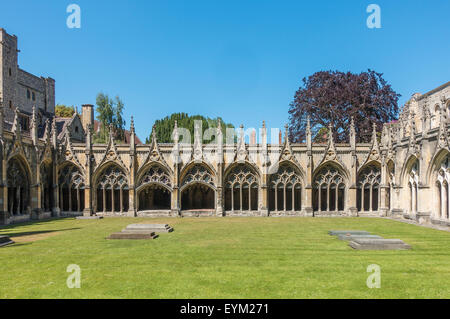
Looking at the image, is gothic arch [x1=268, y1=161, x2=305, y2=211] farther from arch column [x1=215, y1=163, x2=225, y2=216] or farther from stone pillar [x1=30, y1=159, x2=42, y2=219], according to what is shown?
stone pillar [x1=30, y1=159, x2=42, y2=219]

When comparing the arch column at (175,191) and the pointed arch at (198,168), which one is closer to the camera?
the arch column at (175,191)

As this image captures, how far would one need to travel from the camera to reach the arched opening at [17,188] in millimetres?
23531

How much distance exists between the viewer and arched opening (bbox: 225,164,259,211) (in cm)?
2884

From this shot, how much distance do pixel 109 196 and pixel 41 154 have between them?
6.18 meters

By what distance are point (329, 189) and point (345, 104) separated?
1519 centimetres

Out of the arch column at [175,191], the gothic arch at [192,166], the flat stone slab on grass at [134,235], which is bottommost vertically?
the flat stone slab on grass at [134,235]

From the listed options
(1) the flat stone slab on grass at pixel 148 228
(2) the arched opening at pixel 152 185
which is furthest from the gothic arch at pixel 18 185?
(1) the flat stone slab on grass at pixel 148 228

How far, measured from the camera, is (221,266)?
11016mm

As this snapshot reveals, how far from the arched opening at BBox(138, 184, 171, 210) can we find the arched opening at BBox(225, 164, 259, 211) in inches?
209

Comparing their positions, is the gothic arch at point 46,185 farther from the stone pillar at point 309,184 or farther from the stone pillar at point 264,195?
the stone pillar at point 309,184

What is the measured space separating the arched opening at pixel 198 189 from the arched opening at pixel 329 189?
8.57m
